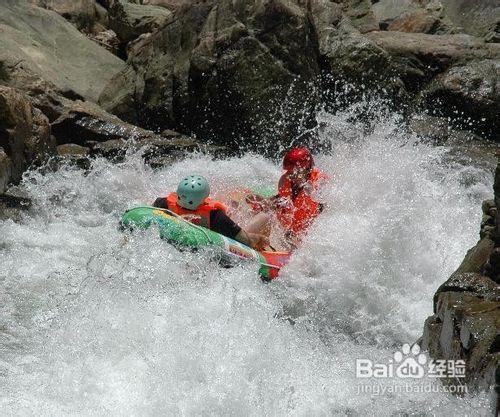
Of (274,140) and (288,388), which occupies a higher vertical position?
(288,388)

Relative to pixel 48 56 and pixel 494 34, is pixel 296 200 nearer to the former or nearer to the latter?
pixel 48 56

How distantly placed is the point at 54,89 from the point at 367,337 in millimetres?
6825

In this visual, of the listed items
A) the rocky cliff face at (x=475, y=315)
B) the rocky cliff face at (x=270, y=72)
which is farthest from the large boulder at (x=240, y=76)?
the rocky cliff face at (x=475, y=315)

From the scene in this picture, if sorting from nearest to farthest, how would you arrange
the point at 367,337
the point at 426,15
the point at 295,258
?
the point at 367,337 → the point at 295,258 → the point at 426,15

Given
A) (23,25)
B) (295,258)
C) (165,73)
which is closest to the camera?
(295,258)

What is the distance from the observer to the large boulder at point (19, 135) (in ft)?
27.1

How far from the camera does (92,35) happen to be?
15969 mm

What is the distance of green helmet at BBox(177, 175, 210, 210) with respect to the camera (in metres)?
6.69

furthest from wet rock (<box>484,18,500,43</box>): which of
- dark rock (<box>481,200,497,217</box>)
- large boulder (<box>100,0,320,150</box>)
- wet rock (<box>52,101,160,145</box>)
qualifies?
dark rock (<box>481,200,497,217</box>)

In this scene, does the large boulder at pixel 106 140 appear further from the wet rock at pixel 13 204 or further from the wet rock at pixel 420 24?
the wet rock at pixel 420 24

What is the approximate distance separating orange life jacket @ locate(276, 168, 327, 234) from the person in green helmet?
653 millimetres

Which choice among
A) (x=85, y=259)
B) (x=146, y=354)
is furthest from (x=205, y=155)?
(x=146, y=354)

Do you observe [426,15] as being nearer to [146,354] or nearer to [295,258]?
[295,258]

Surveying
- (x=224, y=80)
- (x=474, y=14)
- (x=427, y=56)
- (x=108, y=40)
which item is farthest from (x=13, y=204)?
(x=474, y=14)
